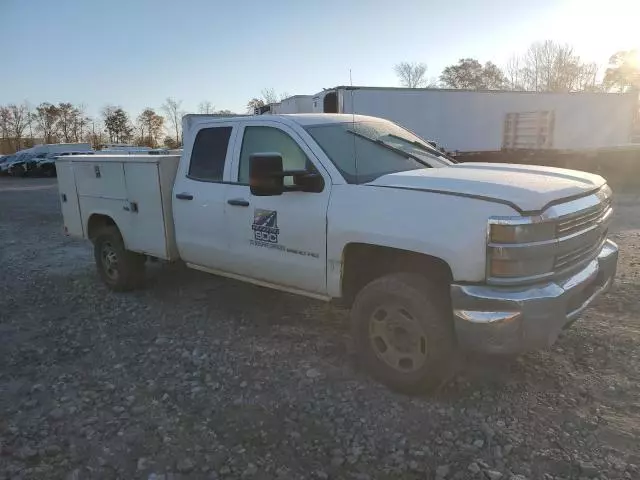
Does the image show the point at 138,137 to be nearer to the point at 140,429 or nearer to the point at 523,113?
the point at 523,113

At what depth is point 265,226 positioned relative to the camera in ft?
13.7

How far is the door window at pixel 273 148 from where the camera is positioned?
4023mm

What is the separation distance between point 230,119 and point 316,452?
9.94ft

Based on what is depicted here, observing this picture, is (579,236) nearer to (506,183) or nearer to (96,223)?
(506,183)

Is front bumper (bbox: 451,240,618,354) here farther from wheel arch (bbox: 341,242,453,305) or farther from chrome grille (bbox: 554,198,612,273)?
wheel arch (bbox: 341,242,453,305)

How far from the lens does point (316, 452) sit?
2.91m

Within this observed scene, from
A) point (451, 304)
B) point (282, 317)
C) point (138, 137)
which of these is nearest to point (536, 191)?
point (451, 304)

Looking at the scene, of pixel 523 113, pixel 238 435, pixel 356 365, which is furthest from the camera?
pixel 523 113

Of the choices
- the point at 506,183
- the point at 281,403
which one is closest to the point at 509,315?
the point at 506,183

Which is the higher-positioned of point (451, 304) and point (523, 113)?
point (523, 113)

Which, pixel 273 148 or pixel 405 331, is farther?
pixel 273 148

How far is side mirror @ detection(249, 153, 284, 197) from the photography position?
3574 millimetres

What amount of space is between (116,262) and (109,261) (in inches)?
8.0

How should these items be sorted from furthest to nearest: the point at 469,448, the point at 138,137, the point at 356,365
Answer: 1. the point at 138,137
2. the point at 356,365
3. the point at 469,448
